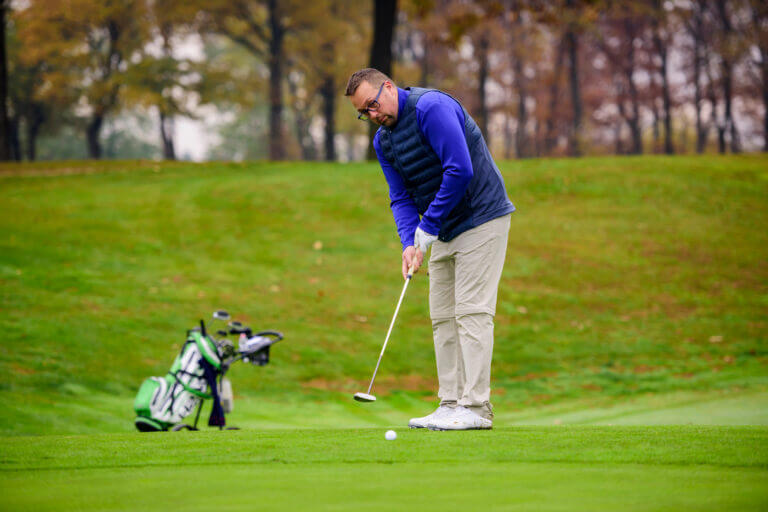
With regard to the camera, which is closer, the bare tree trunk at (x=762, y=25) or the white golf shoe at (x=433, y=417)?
the white golf shoe at (x=433, y=417)

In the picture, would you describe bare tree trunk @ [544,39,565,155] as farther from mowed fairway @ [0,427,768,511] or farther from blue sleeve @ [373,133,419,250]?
mowed fairway @ [0,427,768,511]

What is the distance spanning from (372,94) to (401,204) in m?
0.89

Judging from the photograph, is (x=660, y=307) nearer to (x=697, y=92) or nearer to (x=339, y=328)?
(x=339, y=328)

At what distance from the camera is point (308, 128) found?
180 ft

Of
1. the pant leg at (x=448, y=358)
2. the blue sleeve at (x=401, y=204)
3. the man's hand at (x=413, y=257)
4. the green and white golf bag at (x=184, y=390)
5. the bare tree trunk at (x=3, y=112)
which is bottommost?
the green and white golf bag at (x=184, y=390)

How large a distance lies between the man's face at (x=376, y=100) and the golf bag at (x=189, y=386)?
2714 mm

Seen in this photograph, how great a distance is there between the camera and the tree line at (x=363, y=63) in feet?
115

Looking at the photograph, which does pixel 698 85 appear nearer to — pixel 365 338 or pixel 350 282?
pixel 350 282

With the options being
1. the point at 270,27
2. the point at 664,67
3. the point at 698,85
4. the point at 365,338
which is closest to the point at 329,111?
the point at 270,27

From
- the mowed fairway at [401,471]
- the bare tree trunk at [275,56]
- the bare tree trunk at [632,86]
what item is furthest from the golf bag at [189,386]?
the bare tree trunk at [632,86]

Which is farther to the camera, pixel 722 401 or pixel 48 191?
pixel 48 191

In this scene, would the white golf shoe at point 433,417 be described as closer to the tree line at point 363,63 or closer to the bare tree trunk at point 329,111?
the tree line at point 363,63

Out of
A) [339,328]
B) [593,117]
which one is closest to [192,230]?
[339,328]

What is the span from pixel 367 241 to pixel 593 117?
1560 inches
